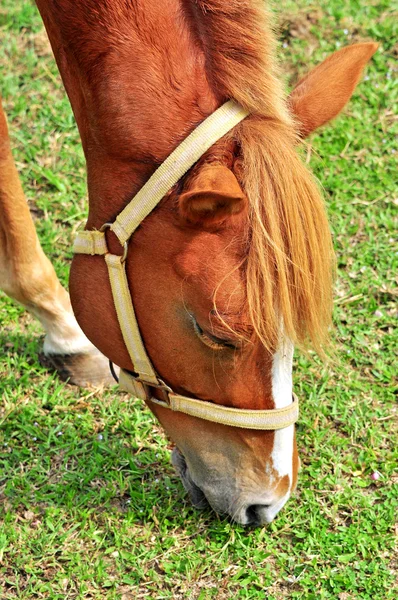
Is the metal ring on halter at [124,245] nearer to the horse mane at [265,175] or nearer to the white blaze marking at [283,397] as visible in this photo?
the horse mane at [265,175]

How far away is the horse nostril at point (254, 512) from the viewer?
97.6 inches

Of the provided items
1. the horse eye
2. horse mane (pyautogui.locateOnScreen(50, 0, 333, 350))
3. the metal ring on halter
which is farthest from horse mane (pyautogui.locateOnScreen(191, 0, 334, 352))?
the metal ring on halter

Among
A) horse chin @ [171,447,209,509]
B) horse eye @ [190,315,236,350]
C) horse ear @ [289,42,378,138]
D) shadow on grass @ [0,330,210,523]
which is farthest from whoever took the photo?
shadow on grass @ [0,330,210,523]

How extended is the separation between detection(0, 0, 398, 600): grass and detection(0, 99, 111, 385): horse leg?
105mm

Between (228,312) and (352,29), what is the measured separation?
11.3 feet

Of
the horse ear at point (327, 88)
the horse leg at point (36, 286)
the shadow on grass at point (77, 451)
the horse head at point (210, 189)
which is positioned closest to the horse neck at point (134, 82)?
the horse head at point (210, 189)

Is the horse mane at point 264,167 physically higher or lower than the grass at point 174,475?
higher

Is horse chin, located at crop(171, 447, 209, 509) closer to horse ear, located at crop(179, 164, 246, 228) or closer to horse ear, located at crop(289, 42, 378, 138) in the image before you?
horse ear, located at crop(179, 164, 246, 228)

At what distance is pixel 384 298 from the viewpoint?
365 centimetres

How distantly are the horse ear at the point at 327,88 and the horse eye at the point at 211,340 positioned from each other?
65cm

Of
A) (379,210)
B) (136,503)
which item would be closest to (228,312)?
(136,503)

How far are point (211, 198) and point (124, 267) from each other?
1.49ft

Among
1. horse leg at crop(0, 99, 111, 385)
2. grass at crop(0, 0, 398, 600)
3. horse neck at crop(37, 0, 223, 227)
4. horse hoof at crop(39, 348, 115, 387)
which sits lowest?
grass at crop(0, 0, 398, 600)

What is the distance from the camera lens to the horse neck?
201cm
